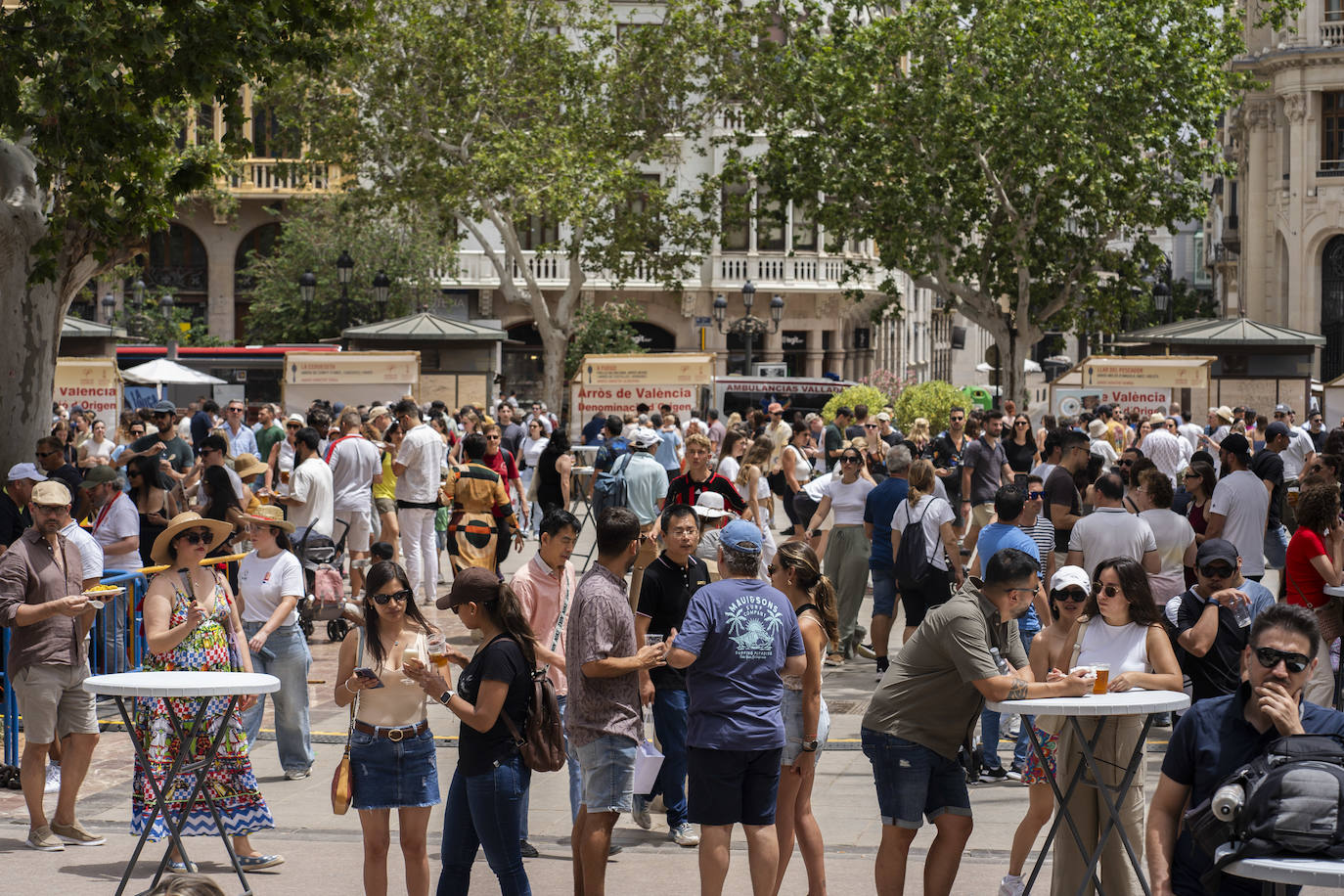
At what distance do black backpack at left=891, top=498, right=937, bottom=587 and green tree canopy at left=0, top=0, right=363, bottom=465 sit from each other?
5.55 m

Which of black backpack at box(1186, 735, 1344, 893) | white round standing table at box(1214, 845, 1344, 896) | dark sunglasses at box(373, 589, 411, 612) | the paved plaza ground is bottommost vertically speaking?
the paved plaza ground

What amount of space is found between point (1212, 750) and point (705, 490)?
289 inches

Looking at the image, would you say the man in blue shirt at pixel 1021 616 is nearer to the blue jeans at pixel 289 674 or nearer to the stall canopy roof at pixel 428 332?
the blue jeans at pixel 289 674

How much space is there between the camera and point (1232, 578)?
759 centimetres

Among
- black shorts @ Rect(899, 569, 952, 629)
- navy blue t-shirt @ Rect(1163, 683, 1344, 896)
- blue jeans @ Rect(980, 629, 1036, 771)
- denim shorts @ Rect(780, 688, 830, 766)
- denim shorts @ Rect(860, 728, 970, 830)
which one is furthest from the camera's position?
black shorts @ Rect(899, 569, 952, 629)

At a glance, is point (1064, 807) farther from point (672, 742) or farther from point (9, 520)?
point (9, 520)

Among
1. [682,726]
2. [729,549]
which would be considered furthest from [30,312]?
[729,549]

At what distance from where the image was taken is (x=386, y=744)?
22.0ft

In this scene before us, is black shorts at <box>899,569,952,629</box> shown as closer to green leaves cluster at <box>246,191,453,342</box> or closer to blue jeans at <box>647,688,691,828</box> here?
A: blue jeans at <box>647,688,691,828</box>

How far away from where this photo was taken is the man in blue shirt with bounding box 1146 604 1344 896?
471 cm

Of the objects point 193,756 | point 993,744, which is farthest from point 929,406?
→ point 193,756

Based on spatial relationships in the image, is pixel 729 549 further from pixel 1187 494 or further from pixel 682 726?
pixel 1187 494

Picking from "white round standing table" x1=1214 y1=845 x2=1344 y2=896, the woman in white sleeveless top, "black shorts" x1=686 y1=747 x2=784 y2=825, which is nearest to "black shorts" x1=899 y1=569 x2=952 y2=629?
the woman in white sleeveless top

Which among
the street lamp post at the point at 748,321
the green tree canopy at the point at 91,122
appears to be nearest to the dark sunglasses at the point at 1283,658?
the green tree canopy at the point at 91,122
